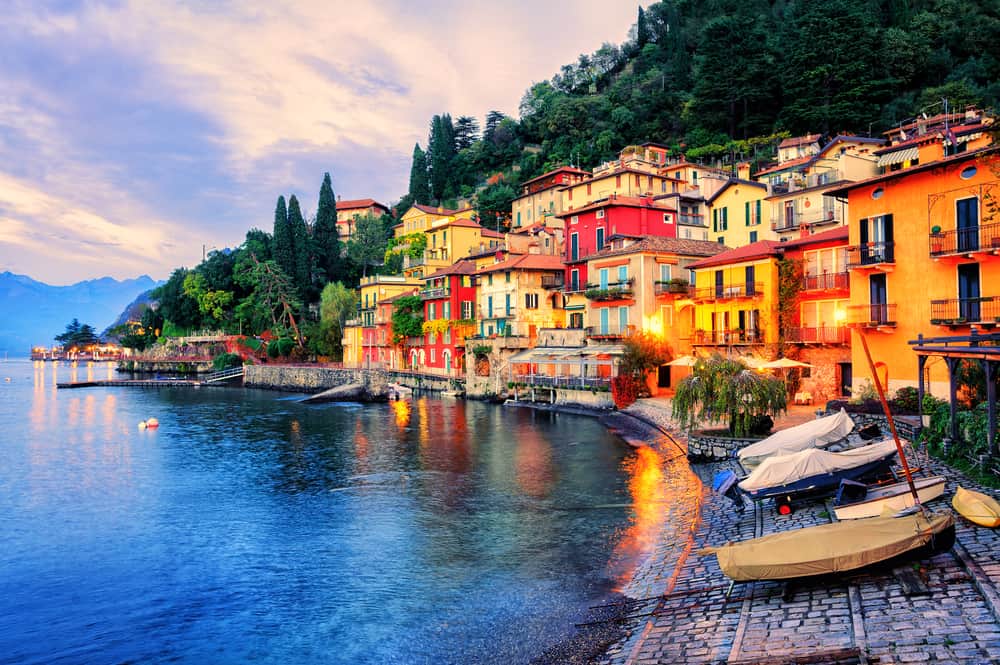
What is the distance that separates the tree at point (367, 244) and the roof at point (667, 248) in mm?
63199

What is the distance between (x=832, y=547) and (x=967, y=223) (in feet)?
70.4

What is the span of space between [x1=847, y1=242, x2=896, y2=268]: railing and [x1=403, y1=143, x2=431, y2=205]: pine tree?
306 feet

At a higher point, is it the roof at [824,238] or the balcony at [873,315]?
the roof at [824,238]

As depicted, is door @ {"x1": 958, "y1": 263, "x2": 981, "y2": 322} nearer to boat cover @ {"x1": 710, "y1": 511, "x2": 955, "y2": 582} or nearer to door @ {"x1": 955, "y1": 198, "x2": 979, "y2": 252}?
door @ {"x1": 955, "y1": 198, "x2": 979, "y2": 252}

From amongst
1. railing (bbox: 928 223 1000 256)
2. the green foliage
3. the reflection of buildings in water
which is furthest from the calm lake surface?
the green foliage

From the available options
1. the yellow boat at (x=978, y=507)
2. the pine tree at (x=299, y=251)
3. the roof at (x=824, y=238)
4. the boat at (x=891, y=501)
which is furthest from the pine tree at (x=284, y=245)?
the yellow boat at (x=978, y=507)

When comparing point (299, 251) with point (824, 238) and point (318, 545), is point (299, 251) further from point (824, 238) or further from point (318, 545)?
point (318, 545)

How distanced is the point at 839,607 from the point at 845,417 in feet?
42.3

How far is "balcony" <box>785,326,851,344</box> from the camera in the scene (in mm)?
37275

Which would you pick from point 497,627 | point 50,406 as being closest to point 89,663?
point 497,627

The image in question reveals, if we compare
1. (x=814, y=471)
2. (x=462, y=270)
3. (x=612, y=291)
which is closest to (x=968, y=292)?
(x=814, y=471)

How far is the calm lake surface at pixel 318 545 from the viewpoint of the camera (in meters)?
14.9

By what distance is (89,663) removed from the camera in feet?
47.0

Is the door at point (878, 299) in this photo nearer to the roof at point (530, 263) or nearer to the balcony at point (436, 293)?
the roof at point (530, 263)
